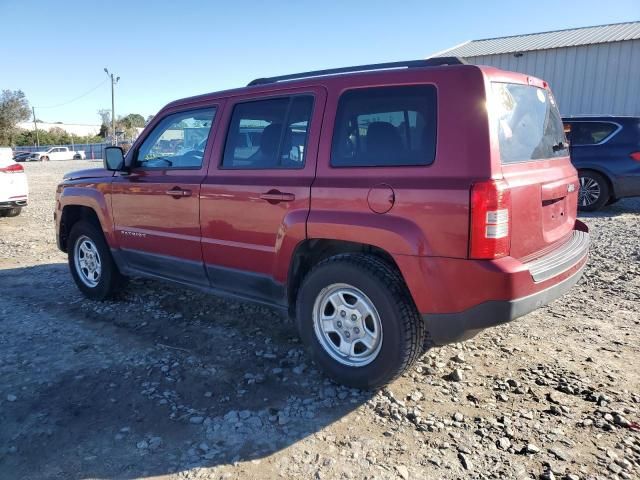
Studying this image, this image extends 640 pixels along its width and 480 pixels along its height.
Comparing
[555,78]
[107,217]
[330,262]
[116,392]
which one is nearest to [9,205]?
[107,217]

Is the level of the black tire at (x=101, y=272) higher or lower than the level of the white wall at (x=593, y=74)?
lower

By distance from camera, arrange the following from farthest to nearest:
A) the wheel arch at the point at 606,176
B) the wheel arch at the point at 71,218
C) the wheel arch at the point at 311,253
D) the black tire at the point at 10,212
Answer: the black tire at the point at 10,212, the wheel arch at the point at 606,176, the wheel arch at the point at 71,218, the wheel arch at the point at 311,253

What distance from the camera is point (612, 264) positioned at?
591 centimetres

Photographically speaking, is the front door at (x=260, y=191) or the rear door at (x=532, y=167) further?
the front door at (x=260, y=191)

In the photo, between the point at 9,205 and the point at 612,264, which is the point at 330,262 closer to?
the point at 612,264

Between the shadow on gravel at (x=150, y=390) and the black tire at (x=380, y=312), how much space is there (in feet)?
0.48

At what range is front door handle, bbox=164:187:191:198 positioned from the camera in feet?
13.3

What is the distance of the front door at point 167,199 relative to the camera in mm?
4098

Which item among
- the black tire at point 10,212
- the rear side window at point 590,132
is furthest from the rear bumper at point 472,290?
the black tire at point 10,212

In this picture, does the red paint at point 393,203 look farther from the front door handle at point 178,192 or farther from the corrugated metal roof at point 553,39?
the corrugated metal roof at point 553,39

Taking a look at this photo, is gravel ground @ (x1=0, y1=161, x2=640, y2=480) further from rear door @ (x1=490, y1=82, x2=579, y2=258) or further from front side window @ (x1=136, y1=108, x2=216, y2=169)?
front side window @ (x1=136, y1=108, x2=216, y2=169)

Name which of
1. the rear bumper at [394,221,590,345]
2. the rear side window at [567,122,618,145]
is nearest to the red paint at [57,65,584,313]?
the rear bumper at [394,221,590,345]

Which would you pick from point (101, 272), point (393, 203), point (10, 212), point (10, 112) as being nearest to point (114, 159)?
point (101, 272)

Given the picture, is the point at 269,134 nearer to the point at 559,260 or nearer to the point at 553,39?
the point at 559,260
